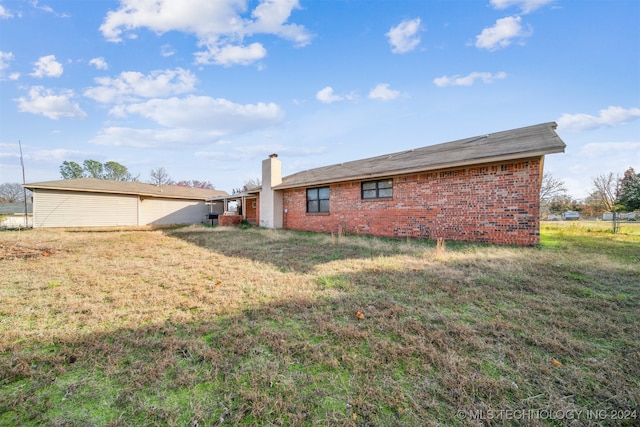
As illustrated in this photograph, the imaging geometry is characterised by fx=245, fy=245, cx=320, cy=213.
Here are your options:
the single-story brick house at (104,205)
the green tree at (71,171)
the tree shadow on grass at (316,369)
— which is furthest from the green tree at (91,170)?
the tree shadow on grass at (316,369)

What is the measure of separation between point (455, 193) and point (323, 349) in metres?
7.75

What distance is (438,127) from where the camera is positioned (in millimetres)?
14234

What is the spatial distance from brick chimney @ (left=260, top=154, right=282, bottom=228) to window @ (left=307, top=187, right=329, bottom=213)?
8.05 feet

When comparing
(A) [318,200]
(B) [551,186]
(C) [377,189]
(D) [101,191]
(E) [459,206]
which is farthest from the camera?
(B) [551,186]

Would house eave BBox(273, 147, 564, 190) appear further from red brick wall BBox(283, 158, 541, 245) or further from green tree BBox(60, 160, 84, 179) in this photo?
green tree BBox(60, 160, 84, 179)

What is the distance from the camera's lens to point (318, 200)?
1295cm

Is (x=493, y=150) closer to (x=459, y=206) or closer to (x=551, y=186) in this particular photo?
(x=459, y=206)

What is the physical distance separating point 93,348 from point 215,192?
27.1 metres

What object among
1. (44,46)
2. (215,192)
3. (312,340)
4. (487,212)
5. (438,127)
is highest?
(44,46)

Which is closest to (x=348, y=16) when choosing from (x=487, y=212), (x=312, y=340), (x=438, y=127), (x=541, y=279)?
(x=438, y=127)

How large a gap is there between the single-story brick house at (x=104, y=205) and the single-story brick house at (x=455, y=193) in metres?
15.2

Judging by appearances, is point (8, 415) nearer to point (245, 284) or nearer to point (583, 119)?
point (245, 284)

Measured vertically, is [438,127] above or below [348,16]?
below

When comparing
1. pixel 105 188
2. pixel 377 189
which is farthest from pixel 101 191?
pixel 377 189
